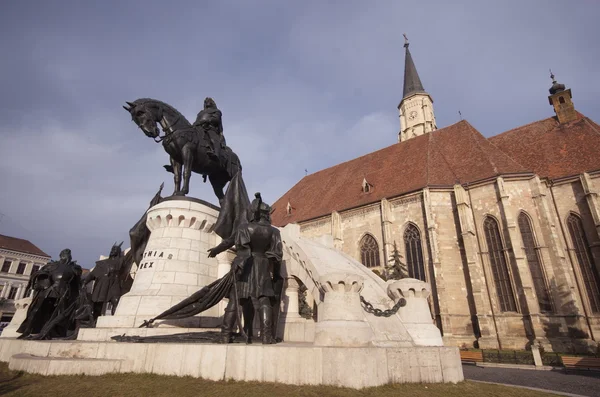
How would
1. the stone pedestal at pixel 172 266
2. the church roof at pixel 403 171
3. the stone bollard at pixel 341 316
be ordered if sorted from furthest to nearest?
1. the church roof at pixel 403 171
2. the stone pedestal at pixel 172 266
3. the stone bollard at pixel 341 316

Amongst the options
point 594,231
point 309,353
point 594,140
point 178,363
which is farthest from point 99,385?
point 594,140

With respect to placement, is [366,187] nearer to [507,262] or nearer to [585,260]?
[507,262]

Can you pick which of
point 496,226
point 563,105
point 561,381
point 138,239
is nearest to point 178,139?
point 138,239

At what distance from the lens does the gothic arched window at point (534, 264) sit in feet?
61.6

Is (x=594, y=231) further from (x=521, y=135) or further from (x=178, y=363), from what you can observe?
(x=178, y=363)

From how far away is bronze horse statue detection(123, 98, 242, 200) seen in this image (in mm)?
8234

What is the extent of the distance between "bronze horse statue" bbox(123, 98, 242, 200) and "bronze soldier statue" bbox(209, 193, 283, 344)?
3412 mm

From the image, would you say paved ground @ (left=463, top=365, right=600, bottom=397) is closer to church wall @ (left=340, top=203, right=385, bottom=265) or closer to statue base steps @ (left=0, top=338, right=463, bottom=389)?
statue base steps @ (left=0, top=338, right=463, bottom=389)

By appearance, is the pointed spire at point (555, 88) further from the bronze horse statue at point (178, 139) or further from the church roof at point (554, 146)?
the bronze horse statue at point (178, 139)

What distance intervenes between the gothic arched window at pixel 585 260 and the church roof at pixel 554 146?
11.3 ft

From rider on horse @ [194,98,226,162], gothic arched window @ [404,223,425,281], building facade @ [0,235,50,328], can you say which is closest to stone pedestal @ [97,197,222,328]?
rider on horse @ [194,98,226,162]

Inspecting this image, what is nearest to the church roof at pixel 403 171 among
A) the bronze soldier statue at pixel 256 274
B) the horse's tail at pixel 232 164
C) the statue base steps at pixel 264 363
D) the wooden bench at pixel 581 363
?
the wooden bench at pixel 581 363

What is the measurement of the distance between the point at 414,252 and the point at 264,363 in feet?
71.1

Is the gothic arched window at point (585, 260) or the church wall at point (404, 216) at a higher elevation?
the church wall at point (404, 216)
